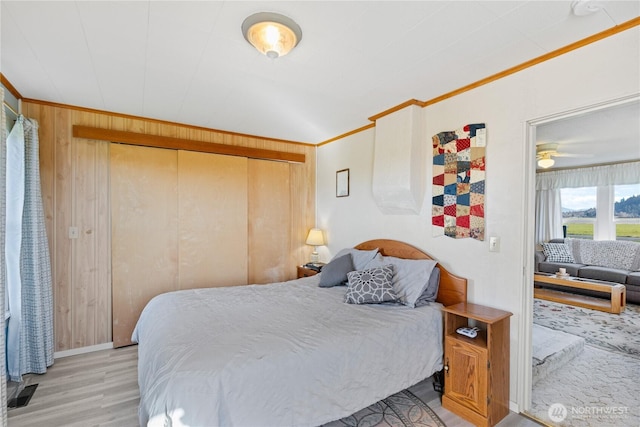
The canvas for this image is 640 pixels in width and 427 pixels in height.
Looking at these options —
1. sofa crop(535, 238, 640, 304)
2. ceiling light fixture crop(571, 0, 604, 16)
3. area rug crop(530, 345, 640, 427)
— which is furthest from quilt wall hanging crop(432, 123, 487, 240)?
sofa crop(535, 238, 640, 304)

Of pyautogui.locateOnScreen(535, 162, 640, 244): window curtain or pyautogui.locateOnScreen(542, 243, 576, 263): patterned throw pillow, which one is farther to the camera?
pyautogui.locateOnScreen(535, 162, 640, 244): window curtain

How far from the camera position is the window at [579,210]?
6203 mm

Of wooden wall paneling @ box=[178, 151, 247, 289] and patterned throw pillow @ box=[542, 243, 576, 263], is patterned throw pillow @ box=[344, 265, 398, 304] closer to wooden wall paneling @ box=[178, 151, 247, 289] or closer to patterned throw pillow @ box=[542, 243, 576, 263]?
wooden wall paneling @ box=[178, 151, 247, 289]

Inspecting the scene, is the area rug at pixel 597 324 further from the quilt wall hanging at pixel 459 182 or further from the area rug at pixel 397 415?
the area rug at pixel 397 415

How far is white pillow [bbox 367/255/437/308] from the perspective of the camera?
99.6 inches

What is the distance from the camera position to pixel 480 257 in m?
2.47

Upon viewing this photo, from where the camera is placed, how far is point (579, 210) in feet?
21.0

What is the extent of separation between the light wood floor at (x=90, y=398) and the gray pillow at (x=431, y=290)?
28.0 inches

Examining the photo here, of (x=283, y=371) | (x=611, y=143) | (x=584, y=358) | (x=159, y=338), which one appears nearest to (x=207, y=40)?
(x=159, y=338)

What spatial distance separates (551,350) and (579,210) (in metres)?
4.97

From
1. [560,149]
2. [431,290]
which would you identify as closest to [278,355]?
[431,290]

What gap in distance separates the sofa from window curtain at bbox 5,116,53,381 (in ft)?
23.4

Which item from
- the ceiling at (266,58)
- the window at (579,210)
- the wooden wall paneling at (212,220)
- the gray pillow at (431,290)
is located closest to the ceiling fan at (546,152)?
the window at (579,210)

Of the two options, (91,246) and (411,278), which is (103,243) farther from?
(411,278)
